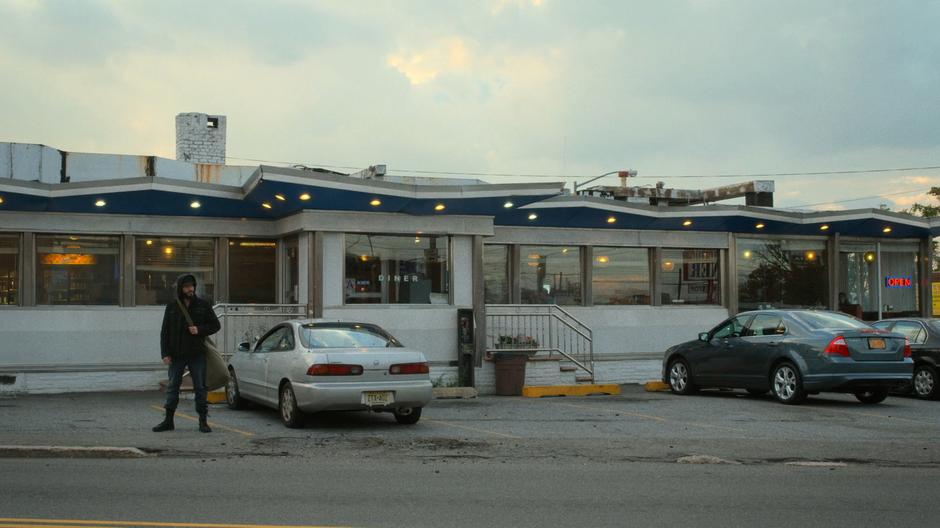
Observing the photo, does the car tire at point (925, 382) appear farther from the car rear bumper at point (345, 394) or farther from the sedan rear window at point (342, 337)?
the sedan rear window at point (342, 337)

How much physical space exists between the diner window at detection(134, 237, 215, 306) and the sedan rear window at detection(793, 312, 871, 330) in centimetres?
1095

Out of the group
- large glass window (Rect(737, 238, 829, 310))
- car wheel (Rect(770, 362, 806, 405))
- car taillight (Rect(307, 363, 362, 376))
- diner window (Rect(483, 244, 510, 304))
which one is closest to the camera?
car taillight (Rect(307, 363, 362, 376))

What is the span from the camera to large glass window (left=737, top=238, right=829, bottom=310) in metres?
23.1

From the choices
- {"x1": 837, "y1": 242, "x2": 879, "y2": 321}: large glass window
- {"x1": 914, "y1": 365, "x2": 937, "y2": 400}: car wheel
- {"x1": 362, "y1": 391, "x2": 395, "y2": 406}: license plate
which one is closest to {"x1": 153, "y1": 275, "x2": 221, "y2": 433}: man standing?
{"x1": 362, "y1": 391, "x2": 395, "y2": 406}: license plate

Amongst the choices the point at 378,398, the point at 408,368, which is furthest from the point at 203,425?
the point at 408,368

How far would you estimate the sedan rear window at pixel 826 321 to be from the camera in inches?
605

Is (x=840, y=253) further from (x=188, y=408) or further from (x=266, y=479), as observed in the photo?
(x=266, y=479)

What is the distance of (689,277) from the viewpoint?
2262 cm

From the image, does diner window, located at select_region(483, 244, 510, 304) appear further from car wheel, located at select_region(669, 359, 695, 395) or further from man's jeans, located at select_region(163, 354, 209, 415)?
man's jeans, located at select_region(163, 354, 209, 415)

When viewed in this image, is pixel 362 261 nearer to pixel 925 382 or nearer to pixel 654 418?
pixel 654 418

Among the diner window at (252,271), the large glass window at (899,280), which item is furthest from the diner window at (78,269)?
the large glass window at (899,280)

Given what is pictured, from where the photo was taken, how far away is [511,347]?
19.0m

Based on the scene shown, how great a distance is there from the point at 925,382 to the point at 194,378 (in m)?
12.5

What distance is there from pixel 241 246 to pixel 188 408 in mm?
5633
